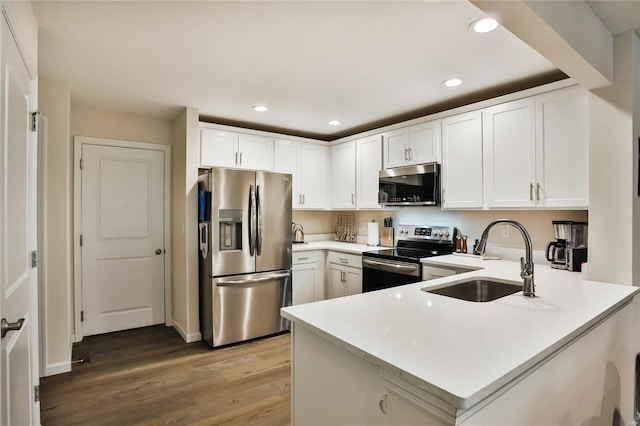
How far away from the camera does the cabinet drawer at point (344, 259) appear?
3785 millimetres

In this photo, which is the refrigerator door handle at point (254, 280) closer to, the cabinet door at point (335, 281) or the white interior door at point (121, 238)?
the cabinet door at point (335, 281)

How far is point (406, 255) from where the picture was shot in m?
3.38

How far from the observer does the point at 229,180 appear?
3.41m

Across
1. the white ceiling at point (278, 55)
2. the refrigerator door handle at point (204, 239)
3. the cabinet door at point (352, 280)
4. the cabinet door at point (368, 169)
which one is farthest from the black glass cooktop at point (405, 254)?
the refrigerator door handle at point (204, 239)

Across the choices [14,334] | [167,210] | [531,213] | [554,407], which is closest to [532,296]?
[554,407]

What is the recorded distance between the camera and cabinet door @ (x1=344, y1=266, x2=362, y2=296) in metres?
3.76

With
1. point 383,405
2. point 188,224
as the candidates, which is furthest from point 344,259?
point 383,405

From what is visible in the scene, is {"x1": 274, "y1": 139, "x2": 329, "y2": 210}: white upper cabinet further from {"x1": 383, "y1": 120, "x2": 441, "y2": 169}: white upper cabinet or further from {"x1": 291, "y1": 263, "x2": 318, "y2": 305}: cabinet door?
{"x1": 383, "y1": 120, "x2": 441, "y2": 169}: white upper cabinet

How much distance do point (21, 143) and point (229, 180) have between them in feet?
6.09

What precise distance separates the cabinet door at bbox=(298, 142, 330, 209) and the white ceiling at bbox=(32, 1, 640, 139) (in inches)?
39.0

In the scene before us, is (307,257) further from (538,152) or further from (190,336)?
(538,152)

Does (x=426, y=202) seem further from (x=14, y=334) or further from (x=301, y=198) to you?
(x=14, y=334)

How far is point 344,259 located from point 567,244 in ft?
6.87

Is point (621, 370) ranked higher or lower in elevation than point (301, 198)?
lower
